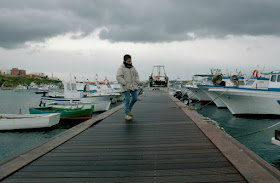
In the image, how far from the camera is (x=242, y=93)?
68.7 ft

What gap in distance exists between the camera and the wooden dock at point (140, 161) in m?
2.98

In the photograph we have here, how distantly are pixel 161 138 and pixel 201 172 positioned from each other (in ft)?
6.92

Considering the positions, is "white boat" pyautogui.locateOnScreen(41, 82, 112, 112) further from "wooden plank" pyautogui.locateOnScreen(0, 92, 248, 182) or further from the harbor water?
"wooden plank" pyautogui.locateOnScreen(0, 92, 248, 182)

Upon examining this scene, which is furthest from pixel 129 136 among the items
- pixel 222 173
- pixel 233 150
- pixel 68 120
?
pixel 68 120

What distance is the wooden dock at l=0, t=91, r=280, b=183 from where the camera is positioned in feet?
9.78

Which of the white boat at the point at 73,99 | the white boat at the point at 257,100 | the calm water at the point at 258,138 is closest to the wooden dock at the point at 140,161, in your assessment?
the calm water at the point at 258,138

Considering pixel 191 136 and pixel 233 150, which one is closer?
pixel 233 150

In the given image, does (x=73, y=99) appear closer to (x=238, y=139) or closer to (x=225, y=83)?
(x=238, y=139)

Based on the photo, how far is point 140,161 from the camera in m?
3.63

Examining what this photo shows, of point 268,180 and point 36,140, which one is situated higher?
point 268,180

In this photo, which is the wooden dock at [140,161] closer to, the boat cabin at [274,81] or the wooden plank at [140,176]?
the wooden plank at [140,176]

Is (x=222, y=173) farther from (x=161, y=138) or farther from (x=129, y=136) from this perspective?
(x=129, y=136)

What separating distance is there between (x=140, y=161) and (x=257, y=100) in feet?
64.6

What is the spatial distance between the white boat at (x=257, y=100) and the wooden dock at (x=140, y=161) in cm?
1659
